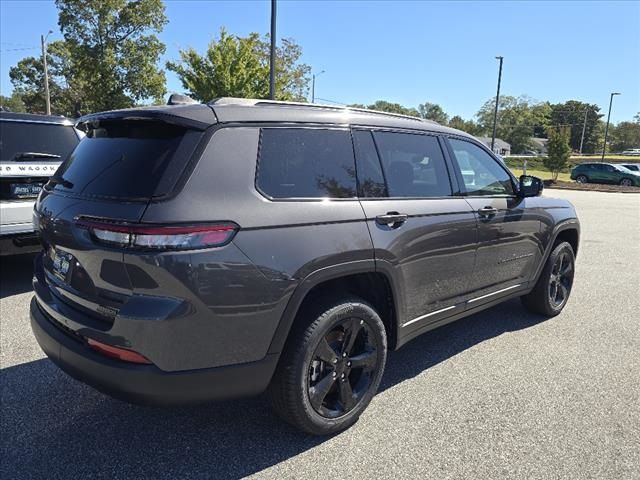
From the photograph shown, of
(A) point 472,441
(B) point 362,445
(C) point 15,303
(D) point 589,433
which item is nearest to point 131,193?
(B) point 362,445

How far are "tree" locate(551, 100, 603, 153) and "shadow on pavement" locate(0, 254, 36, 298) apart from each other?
4738 inches

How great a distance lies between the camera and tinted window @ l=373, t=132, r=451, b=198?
3158 mm

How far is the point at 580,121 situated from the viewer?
115188mm

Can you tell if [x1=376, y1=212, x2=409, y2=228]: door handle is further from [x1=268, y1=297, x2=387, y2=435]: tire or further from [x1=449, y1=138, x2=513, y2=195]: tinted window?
[x1=449, y1=138, x2=513, y2=195]: tinted window

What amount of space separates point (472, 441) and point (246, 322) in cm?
149

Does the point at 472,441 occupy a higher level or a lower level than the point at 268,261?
lower

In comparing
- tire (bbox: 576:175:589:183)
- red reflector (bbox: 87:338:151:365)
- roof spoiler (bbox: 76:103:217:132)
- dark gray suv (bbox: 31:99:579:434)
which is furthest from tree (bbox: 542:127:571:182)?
red reflector (bbox: 87:338:151:365)

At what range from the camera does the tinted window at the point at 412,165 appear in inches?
124

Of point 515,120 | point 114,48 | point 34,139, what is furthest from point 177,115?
point 515,120

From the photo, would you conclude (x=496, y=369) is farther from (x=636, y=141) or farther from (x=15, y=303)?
(x=636, y=141)

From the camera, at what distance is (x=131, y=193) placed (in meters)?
2.28

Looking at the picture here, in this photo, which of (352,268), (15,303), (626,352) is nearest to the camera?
(352,268)

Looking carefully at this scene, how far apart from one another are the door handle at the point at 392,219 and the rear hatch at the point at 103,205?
115cm

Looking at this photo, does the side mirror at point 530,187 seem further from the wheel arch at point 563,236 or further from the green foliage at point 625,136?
the green foliage at point 625,136
